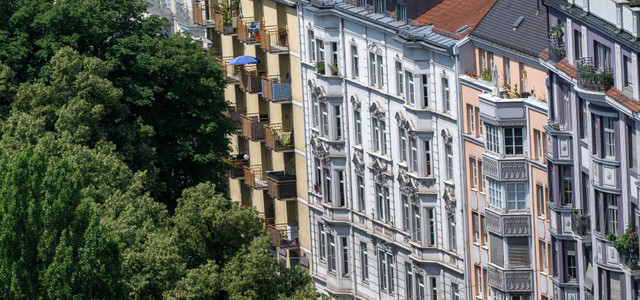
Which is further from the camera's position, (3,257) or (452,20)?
(452,20)

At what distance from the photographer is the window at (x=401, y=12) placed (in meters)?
107

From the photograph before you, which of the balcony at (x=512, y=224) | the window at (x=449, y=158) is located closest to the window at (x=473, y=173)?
the window at (x=449, y=158)

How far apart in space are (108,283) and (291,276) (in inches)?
240

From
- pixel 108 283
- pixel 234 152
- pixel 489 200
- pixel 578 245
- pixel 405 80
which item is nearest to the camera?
pixel 108 283

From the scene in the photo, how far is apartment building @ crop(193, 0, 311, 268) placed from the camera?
396ft

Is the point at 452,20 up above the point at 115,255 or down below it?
above

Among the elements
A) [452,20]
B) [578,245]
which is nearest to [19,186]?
[578,245]

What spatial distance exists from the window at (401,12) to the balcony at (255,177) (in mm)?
19648

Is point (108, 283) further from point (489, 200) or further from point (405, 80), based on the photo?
point (405, 80)

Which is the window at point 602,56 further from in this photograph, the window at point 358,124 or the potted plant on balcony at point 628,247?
the window at point 358,124

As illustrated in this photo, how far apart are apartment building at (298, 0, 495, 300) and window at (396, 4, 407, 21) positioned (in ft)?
0.14

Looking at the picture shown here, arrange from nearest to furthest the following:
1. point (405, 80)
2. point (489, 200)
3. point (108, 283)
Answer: point (108, 283) < point (489, 200) < point (405, 80)

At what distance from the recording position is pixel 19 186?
81.6 m

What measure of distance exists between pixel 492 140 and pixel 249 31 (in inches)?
1172
